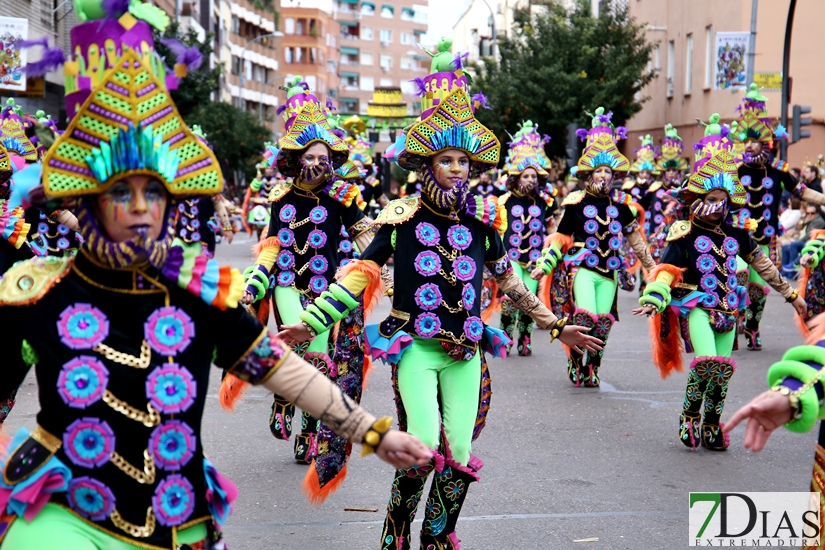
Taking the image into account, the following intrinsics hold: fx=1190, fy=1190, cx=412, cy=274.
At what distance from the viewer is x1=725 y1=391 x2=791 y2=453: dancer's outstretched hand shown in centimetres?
351

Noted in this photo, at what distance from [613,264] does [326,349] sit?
3.90 meters

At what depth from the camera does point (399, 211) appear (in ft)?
19.5

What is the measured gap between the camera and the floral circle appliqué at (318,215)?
320 inches

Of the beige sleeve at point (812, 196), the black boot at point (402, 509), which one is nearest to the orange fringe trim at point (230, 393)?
the black boot at point (402, 509)

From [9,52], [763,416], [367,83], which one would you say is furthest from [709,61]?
[367,83]

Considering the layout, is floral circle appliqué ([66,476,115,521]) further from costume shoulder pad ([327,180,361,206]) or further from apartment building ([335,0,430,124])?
apartment building ([335,0,430,124])

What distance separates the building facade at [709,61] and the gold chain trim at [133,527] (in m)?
24.2

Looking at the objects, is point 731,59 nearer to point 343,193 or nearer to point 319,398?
point 343,193

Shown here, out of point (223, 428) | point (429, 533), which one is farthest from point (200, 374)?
point (223, 428)

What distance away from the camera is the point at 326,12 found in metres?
122

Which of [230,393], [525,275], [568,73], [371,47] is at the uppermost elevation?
[371,47]

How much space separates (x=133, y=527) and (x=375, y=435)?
2.51 ft

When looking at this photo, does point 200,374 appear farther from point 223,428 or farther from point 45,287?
point 223,428

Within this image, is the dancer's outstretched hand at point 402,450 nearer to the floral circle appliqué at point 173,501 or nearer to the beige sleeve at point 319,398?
the beige sleeve at point 319,398
